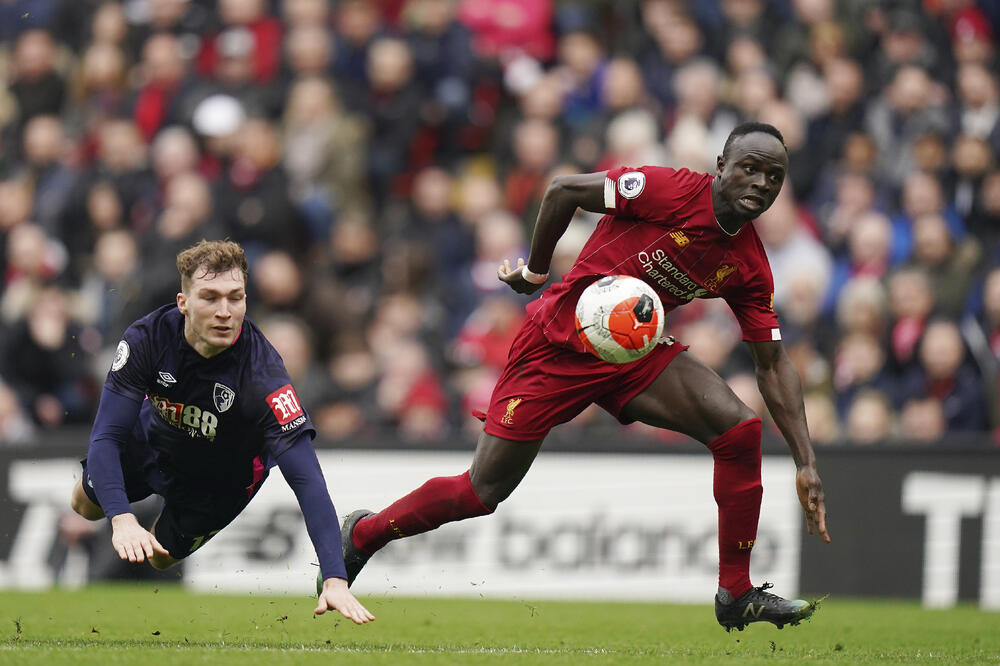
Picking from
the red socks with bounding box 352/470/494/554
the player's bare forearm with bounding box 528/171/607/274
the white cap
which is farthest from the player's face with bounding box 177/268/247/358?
the white cap

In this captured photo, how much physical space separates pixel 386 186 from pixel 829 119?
13.2 feet

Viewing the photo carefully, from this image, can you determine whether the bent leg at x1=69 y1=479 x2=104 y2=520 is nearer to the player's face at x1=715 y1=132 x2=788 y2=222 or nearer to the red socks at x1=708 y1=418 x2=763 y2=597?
the red socks at x1=708 y1=418 x2=763 y2=597

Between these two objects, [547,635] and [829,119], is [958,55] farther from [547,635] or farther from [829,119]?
[547,635]

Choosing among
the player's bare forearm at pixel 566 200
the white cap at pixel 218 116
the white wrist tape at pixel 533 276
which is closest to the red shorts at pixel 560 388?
the white wrist tape at pixel 533 276

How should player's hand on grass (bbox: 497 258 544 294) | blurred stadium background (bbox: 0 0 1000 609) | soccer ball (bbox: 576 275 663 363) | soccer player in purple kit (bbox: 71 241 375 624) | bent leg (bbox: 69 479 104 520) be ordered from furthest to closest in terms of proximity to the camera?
blurred stadium background (bbox: 0 0 1000 609)
bent leg (bbox: 69 479 104 520)
player's hand on grass (bbox: 497 258 544 294)
soccer ball (bbox: 576 275 663 363)
soccer player in purple kit (bbox: 71 241 375 624)

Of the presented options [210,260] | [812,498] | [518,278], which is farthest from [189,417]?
[812,498]

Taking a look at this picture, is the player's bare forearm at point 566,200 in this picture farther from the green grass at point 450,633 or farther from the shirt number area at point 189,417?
the green grass at point 450,633

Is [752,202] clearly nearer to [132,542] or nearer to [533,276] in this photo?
[533,276]

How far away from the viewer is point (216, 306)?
681cm

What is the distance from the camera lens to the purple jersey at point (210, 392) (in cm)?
681

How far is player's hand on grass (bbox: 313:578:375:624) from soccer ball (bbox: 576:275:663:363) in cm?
170

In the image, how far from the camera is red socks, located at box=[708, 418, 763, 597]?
23.4 ft

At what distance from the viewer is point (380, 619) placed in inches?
362

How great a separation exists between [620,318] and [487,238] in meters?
5.54
